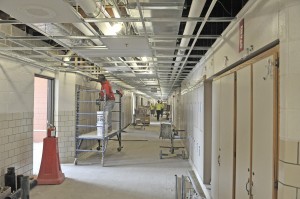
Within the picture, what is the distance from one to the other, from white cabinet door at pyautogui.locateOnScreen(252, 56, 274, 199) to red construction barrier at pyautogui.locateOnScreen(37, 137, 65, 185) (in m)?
3.96

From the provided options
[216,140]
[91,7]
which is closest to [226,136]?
[216,140]

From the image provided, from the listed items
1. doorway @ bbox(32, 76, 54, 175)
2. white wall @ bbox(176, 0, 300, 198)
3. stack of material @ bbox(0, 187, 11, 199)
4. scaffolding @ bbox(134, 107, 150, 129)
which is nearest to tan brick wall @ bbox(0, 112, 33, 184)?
stack of material @ bbox(0, 187, 11, 199)

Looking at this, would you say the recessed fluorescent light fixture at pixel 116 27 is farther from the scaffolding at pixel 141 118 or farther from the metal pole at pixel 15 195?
the scaffolding at pixel 141 118

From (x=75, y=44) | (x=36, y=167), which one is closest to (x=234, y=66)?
(x=75, y=44)

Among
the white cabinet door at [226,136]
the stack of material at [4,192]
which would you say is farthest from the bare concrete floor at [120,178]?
the white cabinet door at [226,136]

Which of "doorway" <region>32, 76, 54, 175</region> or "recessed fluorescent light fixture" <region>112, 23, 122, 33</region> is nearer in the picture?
"recessed fluorescent light fixture" <region>112, 23, 122, 33</region>

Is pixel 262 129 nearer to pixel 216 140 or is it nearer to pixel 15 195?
pixel 216 140

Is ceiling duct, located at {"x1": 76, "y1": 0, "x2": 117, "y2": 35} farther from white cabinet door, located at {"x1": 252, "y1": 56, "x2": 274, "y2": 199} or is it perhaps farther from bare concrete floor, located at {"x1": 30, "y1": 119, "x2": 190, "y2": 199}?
bare concrete floor, located at {"x1": 30, "y1": 119, "x2": 190, "y2": 199}

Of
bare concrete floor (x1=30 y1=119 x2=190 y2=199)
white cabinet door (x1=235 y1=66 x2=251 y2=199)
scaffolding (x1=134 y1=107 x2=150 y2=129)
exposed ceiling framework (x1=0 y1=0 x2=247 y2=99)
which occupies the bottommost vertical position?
bare concrete floor (x1=30 y1=119 x2=190 y2=199)

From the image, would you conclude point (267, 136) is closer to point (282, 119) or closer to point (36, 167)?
point (282, 119)

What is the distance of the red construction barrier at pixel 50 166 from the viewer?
5.06 meters

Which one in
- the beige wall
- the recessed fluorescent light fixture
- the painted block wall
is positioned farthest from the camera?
the painted block wall

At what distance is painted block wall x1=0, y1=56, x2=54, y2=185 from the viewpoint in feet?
14.6

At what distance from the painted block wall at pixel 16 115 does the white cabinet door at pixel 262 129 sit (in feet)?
12.6
